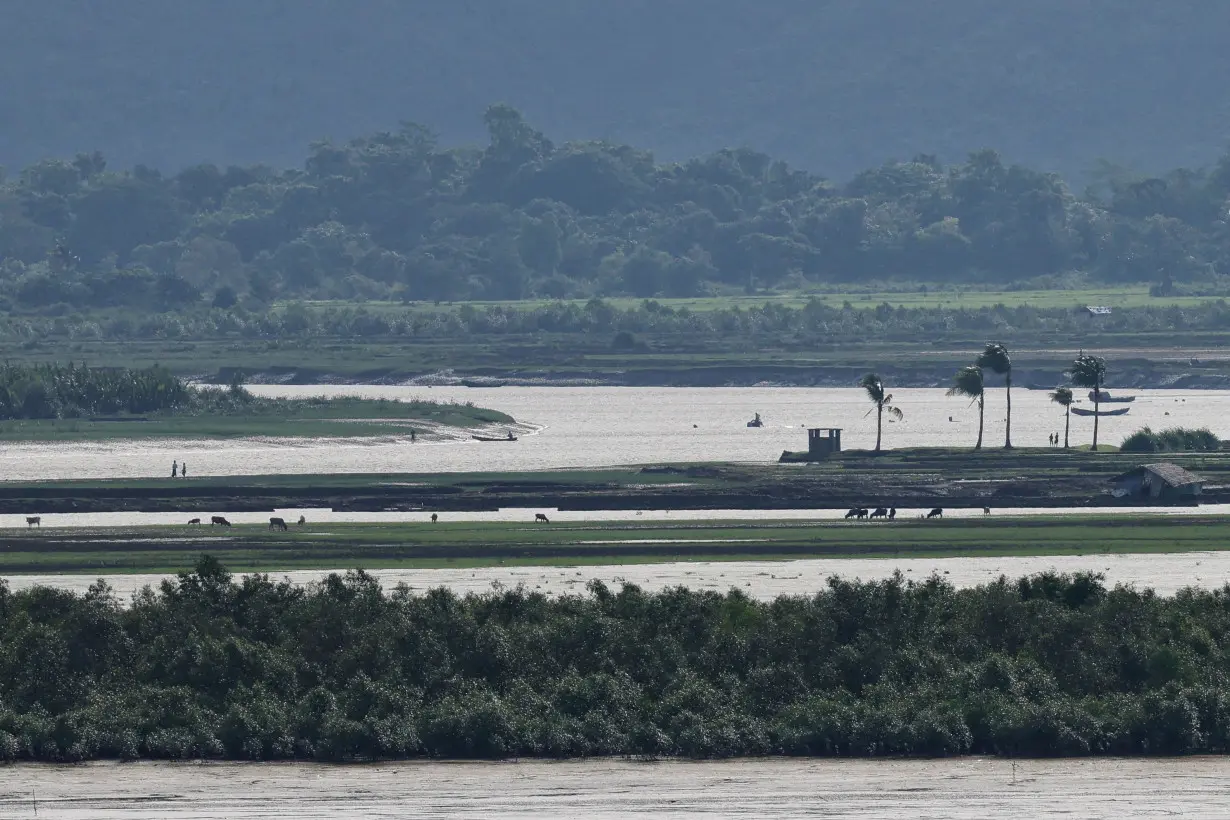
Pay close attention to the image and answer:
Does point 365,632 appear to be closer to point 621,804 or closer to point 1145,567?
point 621,804

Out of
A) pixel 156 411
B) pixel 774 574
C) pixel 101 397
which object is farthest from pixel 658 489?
pixel 101 397

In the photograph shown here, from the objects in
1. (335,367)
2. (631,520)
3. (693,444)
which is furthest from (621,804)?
(335,367)

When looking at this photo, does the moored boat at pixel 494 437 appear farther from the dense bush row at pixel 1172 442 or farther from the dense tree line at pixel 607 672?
the dense tree line at pixel 607 672

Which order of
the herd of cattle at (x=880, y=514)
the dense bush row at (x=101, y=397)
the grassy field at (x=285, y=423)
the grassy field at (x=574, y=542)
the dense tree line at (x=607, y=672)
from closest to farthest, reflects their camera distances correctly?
the dense tree line at (x=607, y=672)
the grassy field at (x=574, y=542)
the herd of cattle at (x=880, y=514)
the grassy field at (x=285, y=423)
the dense bush row at (x=101, y=397)

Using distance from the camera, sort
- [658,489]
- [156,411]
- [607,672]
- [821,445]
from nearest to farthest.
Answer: [607,672] < [658,489] < [821,445] < [156,411]

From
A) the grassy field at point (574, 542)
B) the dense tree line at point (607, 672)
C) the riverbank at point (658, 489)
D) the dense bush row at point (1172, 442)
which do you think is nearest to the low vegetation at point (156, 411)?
the riverbank at point (658, 489)

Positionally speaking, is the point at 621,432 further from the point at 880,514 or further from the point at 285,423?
the point at 880,514

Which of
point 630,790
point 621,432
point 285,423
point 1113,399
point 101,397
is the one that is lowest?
point 630,790
